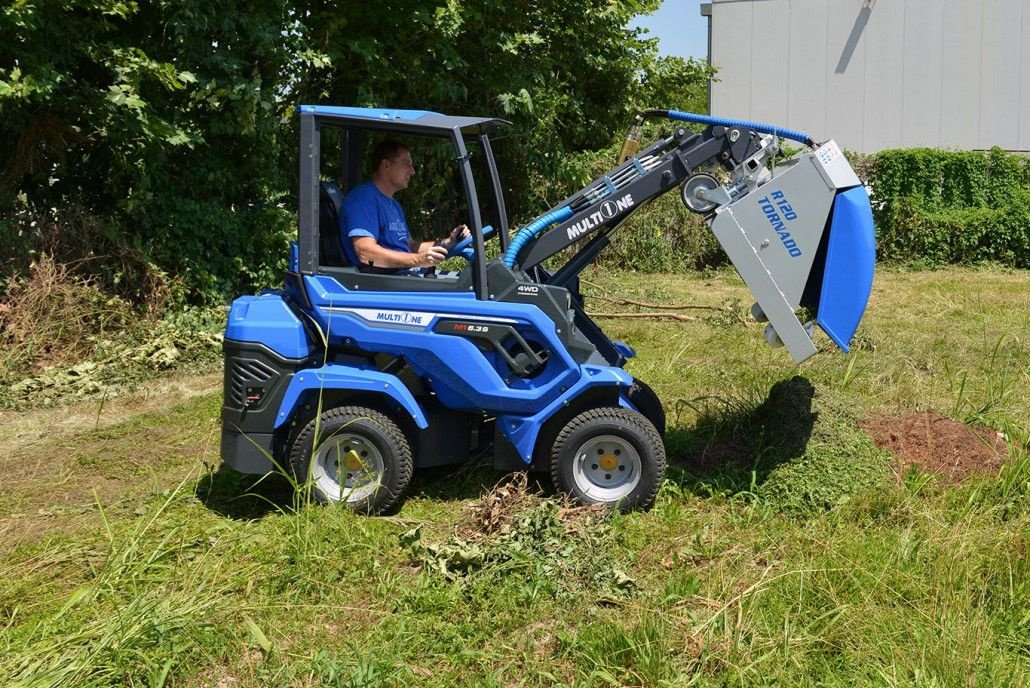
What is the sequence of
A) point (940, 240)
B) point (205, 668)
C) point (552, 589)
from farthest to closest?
point (940, 240) → point (552, 589) → point (205, 668)

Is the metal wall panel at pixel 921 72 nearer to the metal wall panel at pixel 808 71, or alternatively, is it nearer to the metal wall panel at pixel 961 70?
the metal wall panel at pixel 961 70

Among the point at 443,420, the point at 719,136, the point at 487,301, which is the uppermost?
the point at 719,136

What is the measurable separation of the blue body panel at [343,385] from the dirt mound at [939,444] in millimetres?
2557

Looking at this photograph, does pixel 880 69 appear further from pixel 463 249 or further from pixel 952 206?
pixel 463 249

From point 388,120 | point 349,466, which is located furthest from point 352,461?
point 388,120

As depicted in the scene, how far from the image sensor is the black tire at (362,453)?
5.44 m

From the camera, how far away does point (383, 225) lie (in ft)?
18.5

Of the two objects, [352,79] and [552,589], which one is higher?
[352,79]

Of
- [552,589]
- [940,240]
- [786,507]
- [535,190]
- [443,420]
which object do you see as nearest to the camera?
[552,589]

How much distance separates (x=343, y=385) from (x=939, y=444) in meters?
3.27

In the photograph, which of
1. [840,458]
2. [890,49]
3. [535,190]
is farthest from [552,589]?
[890,49]

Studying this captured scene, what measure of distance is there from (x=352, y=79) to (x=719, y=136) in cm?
638

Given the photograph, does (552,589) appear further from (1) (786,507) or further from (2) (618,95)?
(2) (618,95)

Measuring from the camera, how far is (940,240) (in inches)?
597
